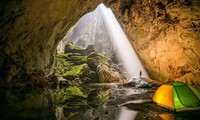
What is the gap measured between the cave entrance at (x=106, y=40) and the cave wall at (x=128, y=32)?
547 cm

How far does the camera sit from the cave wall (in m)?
11.0

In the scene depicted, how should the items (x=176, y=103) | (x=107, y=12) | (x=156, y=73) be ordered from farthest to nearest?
(x=107, y=12) < (x=156, y=73) < (x=176, y=103)

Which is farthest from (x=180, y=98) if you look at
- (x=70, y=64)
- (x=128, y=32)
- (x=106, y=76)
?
(x=70, y=64)

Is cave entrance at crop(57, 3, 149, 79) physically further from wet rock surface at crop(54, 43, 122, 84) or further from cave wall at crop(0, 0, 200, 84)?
cave wall at crop(0, 0, 200, 84)

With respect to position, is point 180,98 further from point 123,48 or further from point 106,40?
point 106,40

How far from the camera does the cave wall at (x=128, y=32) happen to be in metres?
11.0

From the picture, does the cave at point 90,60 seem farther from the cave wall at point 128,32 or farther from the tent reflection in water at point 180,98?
the tent reflection in water at point 180,98

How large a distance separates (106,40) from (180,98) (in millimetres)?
27270

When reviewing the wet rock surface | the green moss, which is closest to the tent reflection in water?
the wet rock surface

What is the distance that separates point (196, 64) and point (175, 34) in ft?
8.22

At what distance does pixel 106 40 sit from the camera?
32.9 m

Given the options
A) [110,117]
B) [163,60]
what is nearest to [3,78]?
[110,117]

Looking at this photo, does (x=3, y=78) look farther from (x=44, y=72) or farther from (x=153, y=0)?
(x=153, y=0)

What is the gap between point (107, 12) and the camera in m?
36.6
